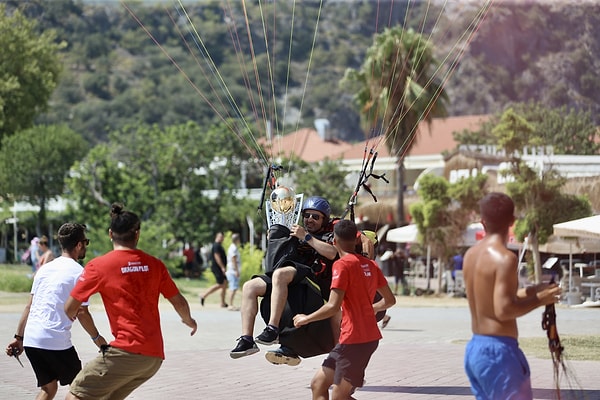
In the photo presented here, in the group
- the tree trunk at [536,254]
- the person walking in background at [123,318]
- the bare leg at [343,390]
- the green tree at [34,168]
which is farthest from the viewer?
the green tree at [34,168]

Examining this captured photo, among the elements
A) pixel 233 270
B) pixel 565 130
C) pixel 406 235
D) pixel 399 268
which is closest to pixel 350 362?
pixel 233 270

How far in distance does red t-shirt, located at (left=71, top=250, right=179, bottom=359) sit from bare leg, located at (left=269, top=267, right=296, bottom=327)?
8.79 feet

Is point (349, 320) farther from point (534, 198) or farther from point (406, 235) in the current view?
point (406, 235)

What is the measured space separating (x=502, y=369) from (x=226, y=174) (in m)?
39.3

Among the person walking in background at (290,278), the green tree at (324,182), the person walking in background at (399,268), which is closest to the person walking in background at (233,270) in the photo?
the person walking in background at (399,268)

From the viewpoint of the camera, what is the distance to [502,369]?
556cm

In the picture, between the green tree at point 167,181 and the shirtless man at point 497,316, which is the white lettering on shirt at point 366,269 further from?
the green tree at point 167,181

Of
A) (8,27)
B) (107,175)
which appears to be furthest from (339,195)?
(8,27)

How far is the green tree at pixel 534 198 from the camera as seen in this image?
2833 centimetres

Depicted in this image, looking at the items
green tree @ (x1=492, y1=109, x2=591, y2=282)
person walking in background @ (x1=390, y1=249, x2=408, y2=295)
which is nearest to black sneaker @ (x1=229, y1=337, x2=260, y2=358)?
green tree @ (x1=492, y1=109, x2=591, y2=282)

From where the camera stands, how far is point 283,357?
9.16 meters

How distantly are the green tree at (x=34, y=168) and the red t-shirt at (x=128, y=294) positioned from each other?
5021 cm

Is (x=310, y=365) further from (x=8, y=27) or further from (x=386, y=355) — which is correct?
(x=8, y=27)

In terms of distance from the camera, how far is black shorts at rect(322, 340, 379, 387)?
7352 millimetres
